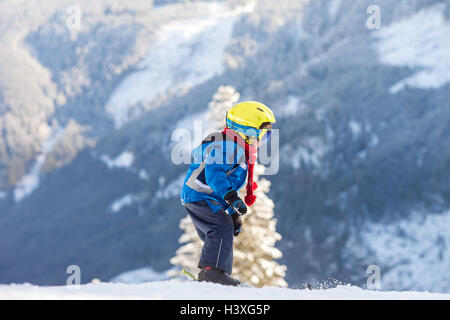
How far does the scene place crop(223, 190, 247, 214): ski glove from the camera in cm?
448

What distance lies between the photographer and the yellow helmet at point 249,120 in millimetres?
4840

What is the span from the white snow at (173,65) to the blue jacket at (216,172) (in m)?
129

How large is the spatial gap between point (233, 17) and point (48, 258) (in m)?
123

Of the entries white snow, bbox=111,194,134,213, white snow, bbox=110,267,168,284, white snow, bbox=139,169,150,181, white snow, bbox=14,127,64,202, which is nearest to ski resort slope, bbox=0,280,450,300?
white snow, bbox=110,267,168,284

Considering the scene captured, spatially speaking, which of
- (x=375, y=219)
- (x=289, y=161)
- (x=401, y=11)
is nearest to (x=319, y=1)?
(x=401, y=11)

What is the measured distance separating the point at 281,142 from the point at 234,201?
56.8 metres

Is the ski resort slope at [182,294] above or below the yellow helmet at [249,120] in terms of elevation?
below

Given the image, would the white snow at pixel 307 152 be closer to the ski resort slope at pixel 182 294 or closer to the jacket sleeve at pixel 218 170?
the jacket sleeve at pixel 218 170

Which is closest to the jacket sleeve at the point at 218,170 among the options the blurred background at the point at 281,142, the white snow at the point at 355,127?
the blurred background at the point at 281,142

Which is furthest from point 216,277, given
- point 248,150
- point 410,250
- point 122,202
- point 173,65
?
point 173,65

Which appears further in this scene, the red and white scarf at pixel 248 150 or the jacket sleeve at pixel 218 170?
the red and white scarf at pixel 248 150

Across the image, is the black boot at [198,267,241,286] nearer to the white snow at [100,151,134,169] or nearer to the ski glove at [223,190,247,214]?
the ski glove at [223,190,247,214]

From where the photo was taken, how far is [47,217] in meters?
100

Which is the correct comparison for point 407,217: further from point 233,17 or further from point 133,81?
point 233,17
